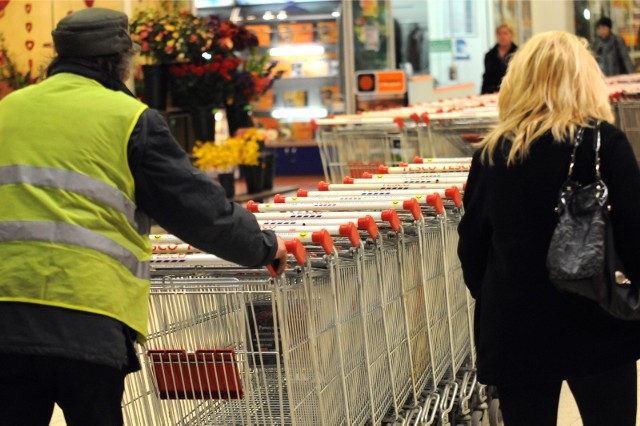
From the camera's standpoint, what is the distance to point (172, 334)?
3.29 metres

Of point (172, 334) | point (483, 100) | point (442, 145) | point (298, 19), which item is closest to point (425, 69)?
point (298, 19)

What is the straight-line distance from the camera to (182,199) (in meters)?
2.65

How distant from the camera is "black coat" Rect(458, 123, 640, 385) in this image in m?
2.78

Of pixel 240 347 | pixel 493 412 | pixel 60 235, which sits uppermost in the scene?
pixel 60 235

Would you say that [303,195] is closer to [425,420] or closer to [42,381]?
[425,420]

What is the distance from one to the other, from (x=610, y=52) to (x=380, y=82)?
4.16 metres

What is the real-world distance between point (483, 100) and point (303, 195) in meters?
5.05

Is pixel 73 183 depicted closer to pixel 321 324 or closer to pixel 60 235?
pixel 60 235

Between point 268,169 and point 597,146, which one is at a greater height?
point 597,146

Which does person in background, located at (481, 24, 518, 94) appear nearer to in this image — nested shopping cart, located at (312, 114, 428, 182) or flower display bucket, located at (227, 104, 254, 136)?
flower display bucket, located at (227, 104, 254, 136)

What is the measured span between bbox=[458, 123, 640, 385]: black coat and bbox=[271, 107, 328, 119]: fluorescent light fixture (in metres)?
12.3

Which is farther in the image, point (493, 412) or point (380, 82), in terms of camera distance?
point (380, 82)

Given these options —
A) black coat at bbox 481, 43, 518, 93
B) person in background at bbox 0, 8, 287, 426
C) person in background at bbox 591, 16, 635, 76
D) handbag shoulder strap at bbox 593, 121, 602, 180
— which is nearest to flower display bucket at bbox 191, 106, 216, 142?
black coat at bbox 481, 43, 518, 93

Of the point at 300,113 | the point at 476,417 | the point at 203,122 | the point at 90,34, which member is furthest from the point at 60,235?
the point at 300,113
